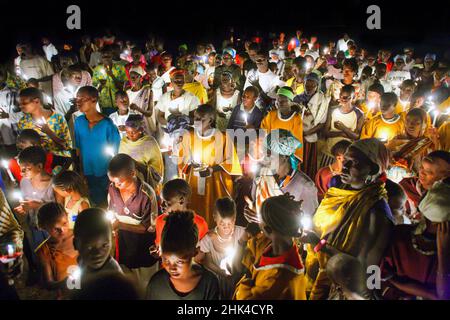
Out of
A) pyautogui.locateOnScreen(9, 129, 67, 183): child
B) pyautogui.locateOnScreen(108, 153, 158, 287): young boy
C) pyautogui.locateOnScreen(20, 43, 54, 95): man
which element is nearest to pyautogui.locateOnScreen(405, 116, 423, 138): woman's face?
pyautogui.locateOnScreen(108, 153, 158, 287): young boy

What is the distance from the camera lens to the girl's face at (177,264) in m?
2.65

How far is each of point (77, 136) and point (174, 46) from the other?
14.1 m

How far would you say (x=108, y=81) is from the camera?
23.7 ft

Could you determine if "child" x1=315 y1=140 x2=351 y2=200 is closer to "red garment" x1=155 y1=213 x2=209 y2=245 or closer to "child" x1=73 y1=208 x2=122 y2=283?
"red garment" x1=155 y1=213 x2=209 y2=245

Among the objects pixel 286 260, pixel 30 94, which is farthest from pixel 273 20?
pixel 286 260

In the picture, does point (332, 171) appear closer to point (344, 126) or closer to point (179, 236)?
point (344, 126)

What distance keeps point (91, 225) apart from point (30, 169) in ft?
4.69

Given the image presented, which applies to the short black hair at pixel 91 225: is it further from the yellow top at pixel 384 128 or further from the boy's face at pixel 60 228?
the yellow top at pixel 384 128

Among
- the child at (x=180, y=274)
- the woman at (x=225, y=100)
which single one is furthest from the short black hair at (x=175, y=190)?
the woman at (x=225, y=100)

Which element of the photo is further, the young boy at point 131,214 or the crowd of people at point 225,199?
the young boy at point 131,214

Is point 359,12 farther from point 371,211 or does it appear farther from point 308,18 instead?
point 371,211

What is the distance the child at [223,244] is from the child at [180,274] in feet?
2.21

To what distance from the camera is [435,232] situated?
2750mm

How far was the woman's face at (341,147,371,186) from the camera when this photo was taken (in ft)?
10.7
